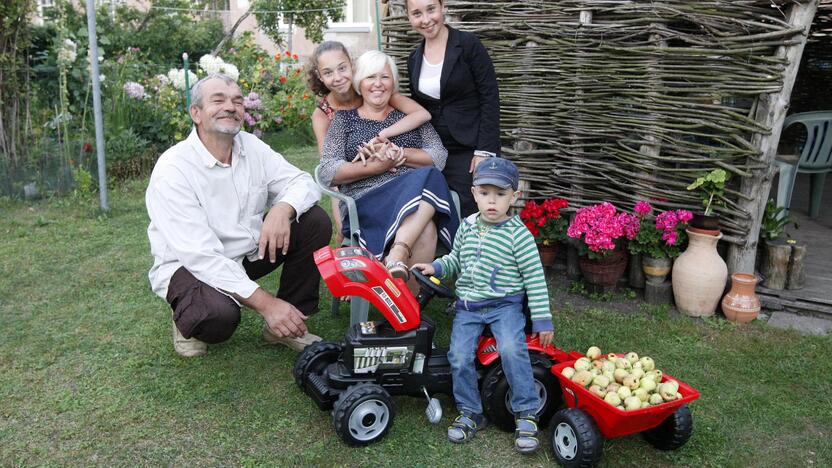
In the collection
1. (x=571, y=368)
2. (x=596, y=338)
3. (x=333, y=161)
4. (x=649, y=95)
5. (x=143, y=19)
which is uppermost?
(x=143, y=19)

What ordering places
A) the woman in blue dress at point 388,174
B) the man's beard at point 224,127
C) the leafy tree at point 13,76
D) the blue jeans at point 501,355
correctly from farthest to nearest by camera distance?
the leafy tree at point 13,76, the woman in blue dress at point 388,174, the man's beard at point 224,127, the blue jeans at point 501,355

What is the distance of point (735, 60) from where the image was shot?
3.92 meters

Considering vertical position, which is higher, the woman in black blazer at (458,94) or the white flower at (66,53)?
the white flower at (66,53)

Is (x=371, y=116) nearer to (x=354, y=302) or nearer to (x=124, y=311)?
(x=354, y=302)

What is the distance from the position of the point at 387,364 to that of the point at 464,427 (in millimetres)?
402

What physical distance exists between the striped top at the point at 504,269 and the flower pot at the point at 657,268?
5.42 feet

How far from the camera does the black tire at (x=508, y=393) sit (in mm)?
2807

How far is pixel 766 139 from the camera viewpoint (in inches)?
154

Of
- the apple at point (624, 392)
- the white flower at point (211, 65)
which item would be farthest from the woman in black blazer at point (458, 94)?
the white flower at point (211, 65)

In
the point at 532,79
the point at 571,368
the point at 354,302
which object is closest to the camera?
the point at 571,368

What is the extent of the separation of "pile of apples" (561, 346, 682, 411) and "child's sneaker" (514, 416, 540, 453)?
0.78 ft

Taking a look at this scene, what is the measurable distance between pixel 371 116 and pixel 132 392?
1.81 m

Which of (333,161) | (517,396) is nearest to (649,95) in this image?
(333,161)

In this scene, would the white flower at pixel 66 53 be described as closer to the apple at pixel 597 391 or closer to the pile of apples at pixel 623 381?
the pile of apples at pixel 623 381
